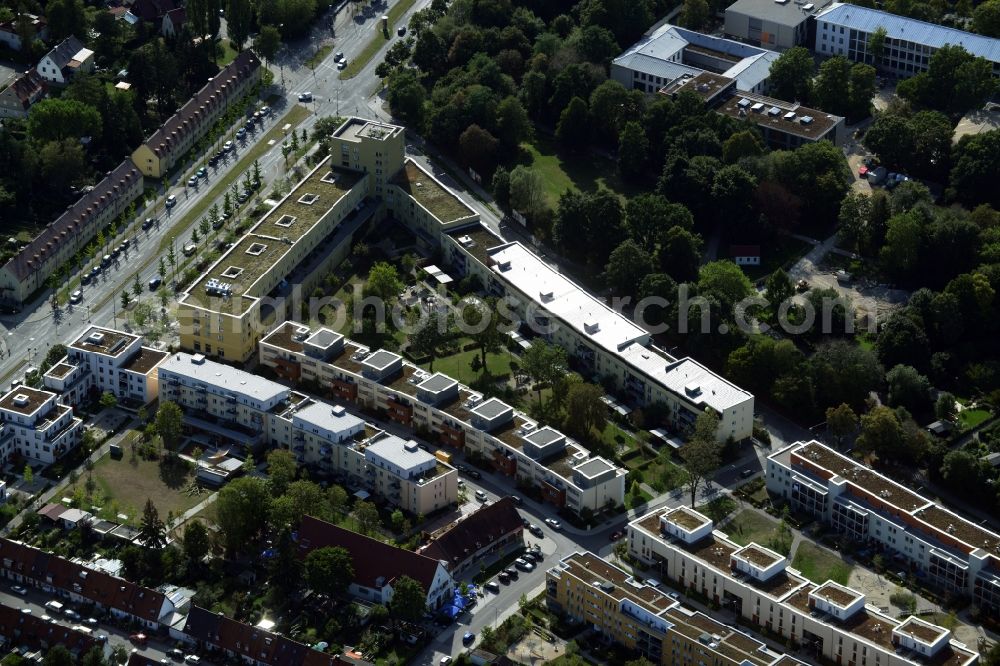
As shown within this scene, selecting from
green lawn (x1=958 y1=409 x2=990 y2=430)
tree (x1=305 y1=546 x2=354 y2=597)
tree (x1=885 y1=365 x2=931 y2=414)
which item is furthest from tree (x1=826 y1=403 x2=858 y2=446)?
tree (x1=305 y1=546 x2=354 y2=597)

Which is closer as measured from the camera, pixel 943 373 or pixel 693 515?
pixel 693 515

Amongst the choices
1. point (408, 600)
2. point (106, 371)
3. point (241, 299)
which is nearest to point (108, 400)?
point (106, 371)

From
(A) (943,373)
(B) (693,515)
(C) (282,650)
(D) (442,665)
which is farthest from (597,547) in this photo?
(A) (943,373)

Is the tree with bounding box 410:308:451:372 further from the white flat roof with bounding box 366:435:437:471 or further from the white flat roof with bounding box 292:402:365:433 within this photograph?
the white flat roof with bounding box 366:435:437:471

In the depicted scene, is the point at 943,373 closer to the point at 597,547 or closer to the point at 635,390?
the point at 635,390

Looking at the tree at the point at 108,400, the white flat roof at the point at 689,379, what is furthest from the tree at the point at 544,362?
the tree at the point at 108,400

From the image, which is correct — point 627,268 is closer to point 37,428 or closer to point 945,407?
point 945,407

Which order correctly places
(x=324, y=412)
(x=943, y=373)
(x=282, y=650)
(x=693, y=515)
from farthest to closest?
(x=943, y=373), (x=324, y=412), (x=693, y=515), (x=282, y=650)
